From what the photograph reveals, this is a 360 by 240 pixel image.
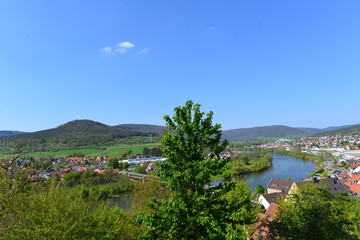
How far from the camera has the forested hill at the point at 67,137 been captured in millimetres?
133750

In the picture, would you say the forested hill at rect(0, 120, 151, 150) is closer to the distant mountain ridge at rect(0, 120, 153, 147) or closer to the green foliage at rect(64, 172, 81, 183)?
the distant mountain ridge at rect(0, 120, 153, 147)

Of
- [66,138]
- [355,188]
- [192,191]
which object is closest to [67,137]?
[66,138]

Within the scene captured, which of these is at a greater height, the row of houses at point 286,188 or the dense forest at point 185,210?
the dense forest at point 185,210

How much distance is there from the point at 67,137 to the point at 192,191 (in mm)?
168390

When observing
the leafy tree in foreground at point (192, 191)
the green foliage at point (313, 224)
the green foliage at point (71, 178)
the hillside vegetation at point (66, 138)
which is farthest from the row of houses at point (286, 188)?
the hillside vegetation at point (66, 138)

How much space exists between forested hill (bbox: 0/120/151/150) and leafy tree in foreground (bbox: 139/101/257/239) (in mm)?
140430

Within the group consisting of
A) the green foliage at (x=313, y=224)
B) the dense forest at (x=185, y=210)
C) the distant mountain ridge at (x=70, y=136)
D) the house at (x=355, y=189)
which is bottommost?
the house at (x=355, y=189)

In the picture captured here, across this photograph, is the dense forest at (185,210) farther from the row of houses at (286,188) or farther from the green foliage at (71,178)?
the green foliage at (71,178)

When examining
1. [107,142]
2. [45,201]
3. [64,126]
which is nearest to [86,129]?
[64,126]

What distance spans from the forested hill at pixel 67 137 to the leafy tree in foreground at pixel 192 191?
140430 mm

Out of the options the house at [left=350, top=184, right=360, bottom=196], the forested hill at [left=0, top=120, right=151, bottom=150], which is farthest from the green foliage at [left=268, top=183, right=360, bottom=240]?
the forested hill at [left=0, top=120, right=151, bottom=150]

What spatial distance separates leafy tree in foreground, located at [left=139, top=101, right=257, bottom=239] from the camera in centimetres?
675

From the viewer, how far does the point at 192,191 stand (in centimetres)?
736

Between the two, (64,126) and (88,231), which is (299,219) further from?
Answer: (64,126)
